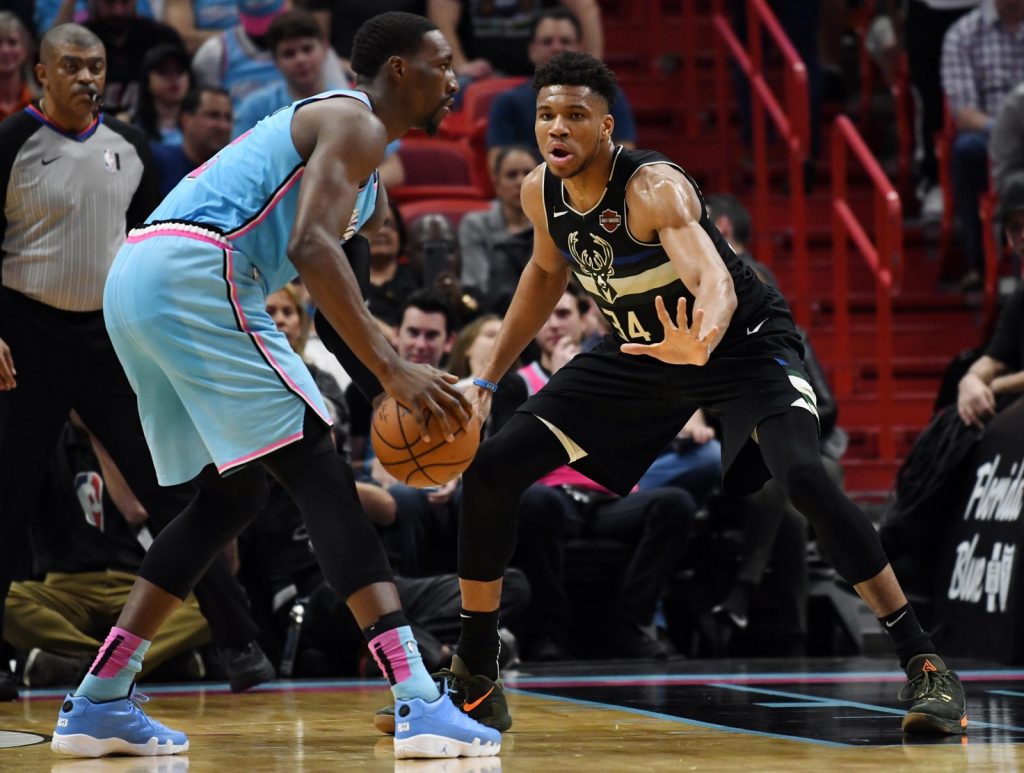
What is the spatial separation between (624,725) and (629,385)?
3.19 ft

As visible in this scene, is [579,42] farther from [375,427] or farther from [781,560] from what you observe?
[375,427]

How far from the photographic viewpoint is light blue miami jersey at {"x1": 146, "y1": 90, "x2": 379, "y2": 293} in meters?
4.14

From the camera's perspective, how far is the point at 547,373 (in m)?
7.81

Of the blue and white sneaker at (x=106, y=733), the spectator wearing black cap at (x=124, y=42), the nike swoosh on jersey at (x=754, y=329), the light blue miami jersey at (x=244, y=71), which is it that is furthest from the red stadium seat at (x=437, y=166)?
the blue and white sneaker at (x=106, y=733)

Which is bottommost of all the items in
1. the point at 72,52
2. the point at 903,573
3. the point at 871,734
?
the point at 903,573

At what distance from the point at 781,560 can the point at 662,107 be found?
5.12 meters

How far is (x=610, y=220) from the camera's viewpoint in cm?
476

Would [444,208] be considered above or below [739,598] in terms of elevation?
above

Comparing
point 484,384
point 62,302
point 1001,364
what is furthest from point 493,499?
point 1001,364

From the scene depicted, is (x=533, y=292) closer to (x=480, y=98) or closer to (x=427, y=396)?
(x=427, y=396)

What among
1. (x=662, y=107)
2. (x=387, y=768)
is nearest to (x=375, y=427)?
(x=387, y=768)

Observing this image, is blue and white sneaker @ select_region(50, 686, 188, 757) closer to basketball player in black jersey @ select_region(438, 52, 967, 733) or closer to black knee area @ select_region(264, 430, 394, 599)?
black knee area @ select_region(264, 430, 394, 599)

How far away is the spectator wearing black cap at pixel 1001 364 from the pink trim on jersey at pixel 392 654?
397cm

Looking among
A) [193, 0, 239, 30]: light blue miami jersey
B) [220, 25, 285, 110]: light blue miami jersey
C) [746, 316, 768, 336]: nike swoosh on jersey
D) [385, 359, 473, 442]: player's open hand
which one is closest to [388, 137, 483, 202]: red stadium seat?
[220, 25, 285, 110]: light blue miami jersey
